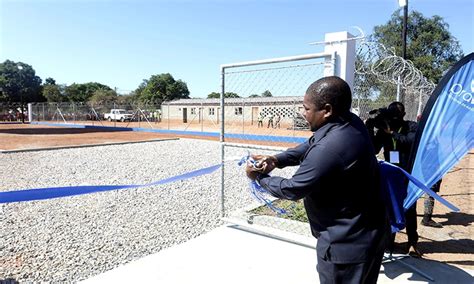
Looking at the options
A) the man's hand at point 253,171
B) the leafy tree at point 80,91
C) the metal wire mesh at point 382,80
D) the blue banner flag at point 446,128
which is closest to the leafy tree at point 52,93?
the leafy tree at point 80,91

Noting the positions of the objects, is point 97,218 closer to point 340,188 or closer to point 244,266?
point 244,266

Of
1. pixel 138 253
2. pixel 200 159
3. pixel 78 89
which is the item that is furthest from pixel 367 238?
pixel 78 89

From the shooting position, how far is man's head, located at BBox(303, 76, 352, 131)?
6.10 feet

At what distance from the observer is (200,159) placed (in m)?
12.0

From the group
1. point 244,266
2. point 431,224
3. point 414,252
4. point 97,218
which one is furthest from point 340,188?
point 97,218

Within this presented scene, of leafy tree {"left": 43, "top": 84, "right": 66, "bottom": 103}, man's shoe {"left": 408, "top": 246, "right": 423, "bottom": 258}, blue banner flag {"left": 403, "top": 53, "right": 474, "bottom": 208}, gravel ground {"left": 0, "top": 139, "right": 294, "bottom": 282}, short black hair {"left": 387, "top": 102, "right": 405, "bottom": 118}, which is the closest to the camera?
blue banner flag {"left": 403, "top": 53, "right": 474, "bottom": 208}

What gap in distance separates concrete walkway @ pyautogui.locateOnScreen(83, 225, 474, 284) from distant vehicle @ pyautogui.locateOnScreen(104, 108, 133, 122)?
40.4m

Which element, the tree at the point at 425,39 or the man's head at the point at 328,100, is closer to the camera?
the man's head at the point at 328,100

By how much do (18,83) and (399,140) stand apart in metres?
64.6

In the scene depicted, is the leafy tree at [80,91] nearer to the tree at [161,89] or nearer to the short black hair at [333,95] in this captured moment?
the tree at [161,89]

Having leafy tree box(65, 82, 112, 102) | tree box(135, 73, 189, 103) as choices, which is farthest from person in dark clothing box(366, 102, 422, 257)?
leafy tree box(65, 82, 112, 102)

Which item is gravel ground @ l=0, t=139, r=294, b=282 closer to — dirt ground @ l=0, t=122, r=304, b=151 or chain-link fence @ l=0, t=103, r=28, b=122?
dirt ground @ l=0, t=122, r=304, b=151

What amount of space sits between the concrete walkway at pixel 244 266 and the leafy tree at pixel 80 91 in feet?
234

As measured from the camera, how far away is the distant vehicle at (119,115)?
4280 centimetres
